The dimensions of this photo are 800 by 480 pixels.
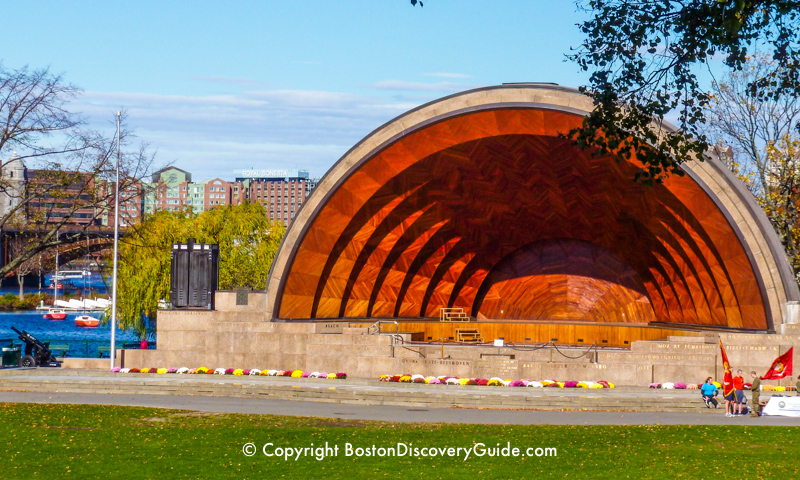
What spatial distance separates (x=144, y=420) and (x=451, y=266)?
84.9 ft

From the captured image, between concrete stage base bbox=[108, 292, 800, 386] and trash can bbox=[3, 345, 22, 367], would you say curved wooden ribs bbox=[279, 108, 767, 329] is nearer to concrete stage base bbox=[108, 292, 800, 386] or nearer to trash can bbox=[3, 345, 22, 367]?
concrete stage base bbox=[108, 292, 800, 386]

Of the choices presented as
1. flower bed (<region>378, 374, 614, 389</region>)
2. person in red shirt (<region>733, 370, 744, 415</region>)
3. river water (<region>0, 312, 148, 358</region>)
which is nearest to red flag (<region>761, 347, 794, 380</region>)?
person in red shirt (<region>733, 370, 744, 415</region>)

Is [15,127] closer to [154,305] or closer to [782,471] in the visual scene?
[154,305]

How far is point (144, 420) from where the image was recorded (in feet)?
67.4

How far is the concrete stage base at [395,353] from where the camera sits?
91.8ft

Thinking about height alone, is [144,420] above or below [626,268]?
below

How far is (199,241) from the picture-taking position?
4959 cm

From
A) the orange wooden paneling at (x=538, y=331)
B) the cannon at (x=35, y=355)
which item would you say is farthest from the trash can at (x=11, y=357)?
the orange wooden paneling at (x=538, y=331)

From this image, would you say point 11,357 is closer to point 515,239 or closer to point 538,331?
point 538,331

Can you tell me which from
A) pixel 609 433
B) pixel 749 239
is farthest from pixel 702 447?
pixel 749 239

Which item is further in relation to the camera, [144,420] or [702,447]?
[144,420]

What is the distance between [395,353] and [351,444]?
13959 mm

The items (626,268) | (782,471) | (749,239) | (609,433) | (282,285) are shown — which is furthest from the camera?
(626,268)

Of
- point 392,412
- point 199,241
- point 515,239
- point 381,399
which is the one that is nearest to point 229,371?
point 381,399
